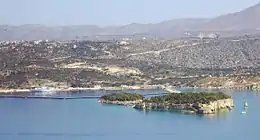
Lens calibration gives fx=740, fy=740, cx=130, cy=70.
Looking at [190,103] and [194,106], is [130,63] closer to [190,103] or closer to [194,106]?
[190,103]

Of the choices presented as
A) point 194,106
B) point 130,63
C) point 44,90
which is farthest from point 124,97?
point 130,63

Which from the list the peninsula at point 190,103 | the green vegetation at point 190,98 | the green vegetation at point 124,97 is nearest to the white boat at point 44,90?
the green vegetation at point 124,97

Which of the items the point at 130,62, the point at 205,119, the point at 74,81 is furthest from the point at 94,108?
the point at 130,62

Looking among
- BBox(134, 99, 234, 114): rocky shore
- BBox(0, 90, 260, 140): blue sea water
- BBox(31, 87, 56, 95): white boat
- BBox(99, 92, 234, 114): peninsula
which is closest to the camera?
BBox(0, 90, 260, 140): blue sea water

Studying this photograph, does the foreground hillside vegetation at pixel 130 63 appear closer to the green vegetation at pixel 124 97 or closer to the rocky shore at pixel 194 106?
the green vegetation at pixel 124 97

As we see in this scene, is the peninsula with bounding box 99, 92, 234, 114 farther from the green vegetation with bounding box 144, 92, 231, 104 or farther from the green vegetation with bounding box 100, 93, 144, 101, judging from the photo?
the green vegetation with bounding box 100, 93, 144, 101

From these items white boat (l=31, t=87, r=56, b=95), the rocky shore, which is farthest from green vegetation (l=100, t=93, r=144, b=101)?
white boat (l=31, t=87, r=56, b=95)

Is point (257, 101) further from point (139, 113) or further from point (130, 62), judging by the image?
point (130, 62)

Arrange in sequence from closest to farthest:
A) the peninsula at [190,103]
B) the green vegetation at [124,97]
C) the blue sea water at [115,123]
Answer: the blue sea water at [115,123] < the peninsula at [190,103] < the green vegetation at [124,97]
